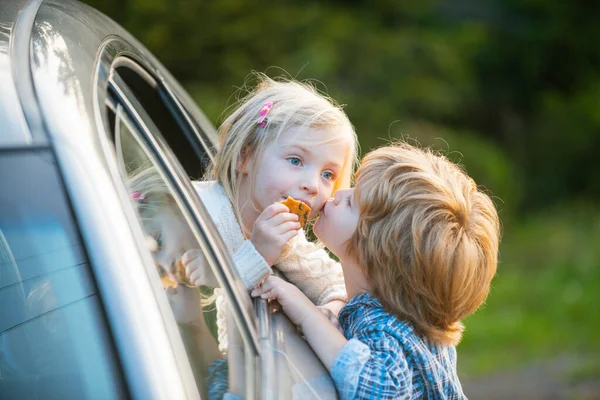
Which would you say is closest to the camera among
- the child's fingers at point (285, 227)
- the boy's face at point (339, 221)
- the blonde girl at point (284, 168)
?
the child's fingers at point (285, 227)

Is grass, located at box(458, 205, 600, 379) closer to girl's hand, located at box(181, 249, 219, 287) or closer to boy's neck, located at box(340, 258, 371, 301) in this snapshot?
boy's neck, located at box(340, 258, 371, 301)

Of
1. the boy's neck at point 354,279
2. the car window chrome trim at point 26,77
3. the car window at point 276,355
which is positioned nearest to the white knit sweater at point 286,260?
the car window at point 276,355

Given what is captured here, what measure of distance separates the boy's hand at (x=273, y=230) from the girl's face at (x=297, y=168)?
0.54 ft

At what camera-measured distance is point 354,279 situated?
7.95ft

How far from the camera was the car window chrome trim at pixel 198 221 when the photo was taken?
1.87m

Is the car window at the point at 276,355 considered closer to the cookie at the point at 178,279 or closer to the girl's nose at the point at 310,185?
Result: the cookie at the point at 178,279

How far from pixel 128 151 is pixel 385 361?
2.76 ft

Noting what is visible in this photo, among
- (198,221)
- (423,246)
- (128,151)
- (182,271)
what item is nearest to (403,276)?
(423,246)

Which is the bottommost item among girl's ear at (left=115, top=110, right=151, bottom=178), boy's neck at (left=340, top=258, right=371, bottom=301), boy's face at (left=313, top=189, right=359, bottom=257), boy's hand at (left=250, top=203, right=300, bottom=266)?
girl's ear at (left=115, top=110, right=151, bottom=178)

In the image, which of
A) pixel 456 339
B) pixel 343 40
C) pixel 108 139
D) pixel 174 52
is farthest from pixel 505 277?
pixel 108 139

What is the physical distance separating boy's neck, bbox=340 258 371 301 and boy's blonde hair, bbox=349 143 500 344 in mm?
33

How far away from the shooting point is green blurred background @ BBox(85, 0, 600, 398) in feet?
25.6

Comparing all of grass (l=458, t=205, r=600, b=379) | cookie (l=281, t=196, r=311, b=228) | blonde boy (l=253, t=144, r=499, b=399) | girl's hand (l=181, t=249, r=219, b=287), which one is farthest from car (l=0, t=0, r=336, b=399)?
grass (l=458, t=205, r=600, b=379)

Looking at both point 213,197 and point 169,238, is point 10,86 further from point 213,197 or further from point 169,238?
point 213,197
